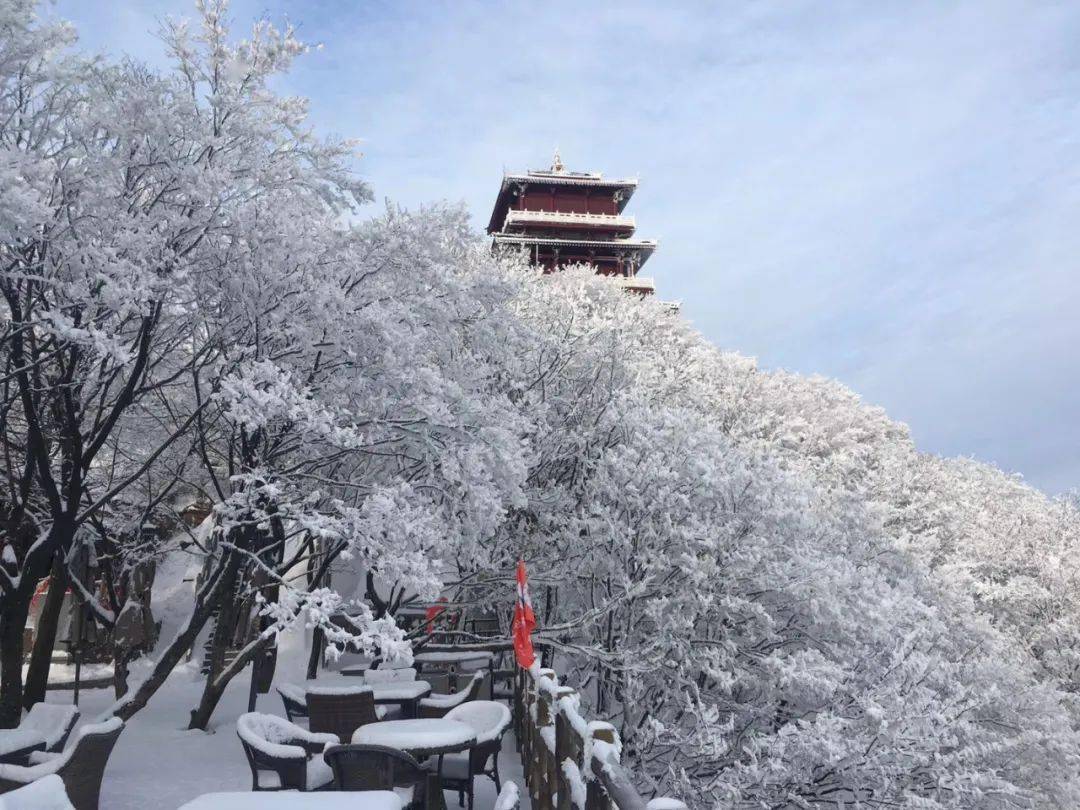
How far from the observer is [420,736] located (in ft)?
22.9

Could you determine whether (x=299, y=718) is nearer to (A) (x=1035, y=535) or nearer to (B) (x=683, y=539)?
(B) (x=683, y=539)

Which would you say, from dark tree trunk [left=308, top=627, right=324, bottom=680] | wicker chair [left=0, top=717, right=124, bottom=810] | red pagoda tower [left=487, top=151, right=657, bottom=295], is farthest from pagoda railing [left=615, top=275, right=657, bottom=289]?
wicker chair [left=0, top=717, right=124, bottom=810]

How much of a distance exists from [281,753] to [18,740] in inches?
116

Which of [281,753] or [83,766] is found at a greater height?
[281,753]

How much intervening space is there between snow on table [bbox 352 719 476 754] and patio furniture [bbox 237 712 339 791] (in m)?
0.42

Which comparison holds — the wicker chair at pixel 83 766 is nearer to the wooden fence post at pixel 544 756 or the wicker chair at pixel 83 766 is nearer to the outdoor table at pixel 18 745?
the outdoor table at pixel 18 745

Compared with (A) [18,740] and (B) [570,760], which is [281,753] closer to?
(B) [570,760]

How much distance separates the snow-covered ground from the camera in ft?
28.7

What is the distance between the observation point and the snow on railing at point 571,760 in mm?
3855

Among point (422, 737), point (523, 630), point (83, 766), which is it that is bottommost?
point (83, 766)

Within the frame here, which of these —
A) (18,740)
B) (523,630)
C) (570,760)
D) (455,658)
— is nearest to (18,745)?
(18,740)

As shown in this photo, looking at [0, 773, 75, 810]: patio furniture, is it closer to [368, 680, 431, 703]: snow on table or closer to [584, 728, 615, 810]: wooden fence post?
[584, 728, 615, 810]: wooden fence post

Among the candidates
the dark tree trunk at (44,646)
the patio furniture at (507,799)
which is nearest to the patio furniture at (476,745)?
the patio furniture at (507,799)

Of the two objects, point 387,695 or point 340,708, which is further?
point 387,695
